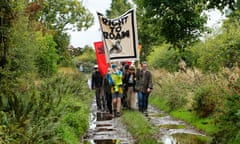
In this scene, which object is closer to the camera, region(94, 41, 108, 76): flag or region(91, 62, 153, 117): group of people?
region(91, 62, 153, 117): group of people

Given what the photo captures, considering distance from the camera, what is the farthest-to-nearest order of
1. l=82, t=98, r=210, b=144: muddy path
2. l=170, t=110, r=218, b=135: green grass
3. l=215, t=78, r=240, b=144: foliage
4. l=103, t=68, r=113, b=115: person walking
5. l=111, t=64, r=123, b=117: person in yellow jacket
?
l=103, t=68, r=113, b=115: person walking
l=111, t=64, r=123, b=117: person in yellow jacket
l=170, t=110, r=218, b=135: green grass
l=82, t=98, r=210, b=144: muddy path
l=215, t=78, r=240, b=144: foliage

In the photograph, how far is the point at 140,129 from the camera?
1138 centimetres

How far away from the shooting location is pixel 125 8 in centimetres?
4553

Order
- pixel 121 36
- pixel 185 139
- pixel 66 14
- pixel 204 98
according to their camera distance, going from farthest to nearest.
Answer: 1. pixel 66 14
2. pixel 121 36
3. pixel 204 98
4. pixel 185 139

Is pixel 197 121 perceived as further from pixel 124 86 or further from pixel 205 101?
pixel 124 86

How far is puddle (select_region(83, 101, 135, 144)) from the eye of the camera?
1073 centimetres

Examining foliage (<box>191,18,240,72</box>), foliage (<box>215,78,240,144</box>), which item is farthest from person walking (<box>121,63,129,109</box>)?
foliage (<box>215,78,240,144</box>)

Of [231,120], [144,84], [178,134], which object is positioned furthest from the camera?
[144,84]

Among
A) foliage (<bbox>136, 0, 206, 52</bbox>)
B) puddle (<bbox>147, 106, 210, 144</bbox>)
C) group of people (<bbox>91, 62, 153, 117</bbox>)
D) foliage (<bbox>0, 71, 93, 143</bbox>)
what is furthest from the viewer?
group of people (<bbox>91, 62, 153, 117</bbox>)

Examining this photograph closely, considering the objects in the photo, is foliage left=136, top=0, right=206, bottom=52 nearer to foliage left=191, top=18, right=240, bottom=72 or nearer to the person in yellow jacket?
foliage left=191, top=18, right=240, bottom=72

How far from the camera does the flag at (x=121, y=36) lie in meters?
14.1

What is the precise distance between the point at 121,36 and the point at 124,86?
3294 millimetres

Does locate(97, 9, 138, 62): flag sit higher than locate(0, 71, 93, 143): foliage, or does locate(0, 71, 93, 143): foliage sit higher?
locate(97, 9, 138, 62): flag

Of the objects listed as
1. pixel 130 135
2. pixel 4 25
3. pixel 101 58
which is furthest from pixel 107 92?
pixel 4 25
